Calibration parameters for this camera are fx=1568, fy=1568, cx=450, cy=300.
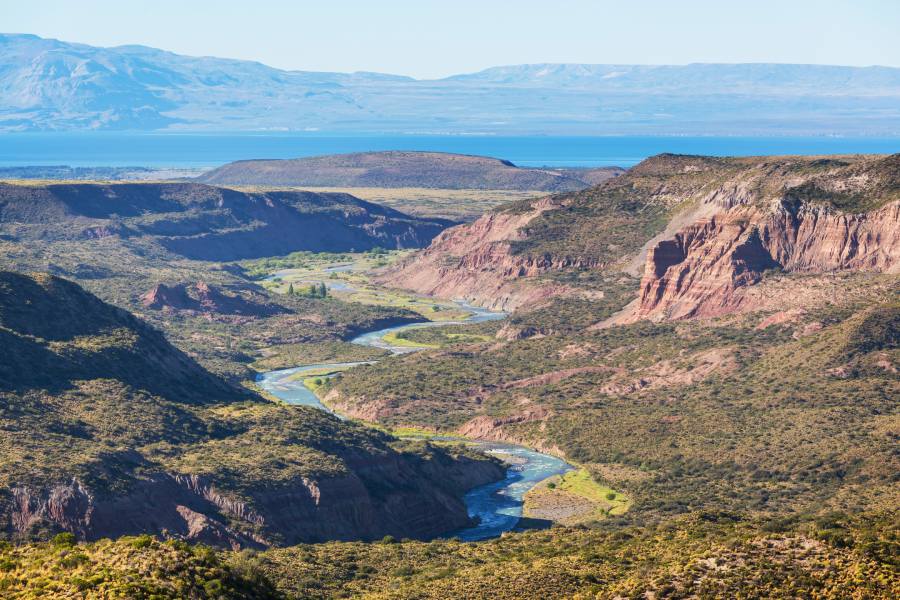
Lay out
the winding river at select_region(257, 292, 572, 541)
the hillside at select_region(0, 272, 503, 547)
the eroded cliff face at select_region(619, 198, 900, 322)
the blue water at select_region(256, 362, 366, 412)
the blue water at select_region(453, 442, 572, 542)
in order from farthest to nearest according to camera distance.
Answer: the eroded cliff face at select_region(619, 198, 900, 322) < the blue water at select_region(256, 362, 366, 412) < the winding river at select_region(257, 292, 572, 541) < the blue water at select_region(453, 442, 572, 542) < the hillside at select_region(0, 272, 503, 547)

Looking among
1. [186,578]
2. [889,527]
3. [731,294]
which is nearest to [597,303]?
[731,294]

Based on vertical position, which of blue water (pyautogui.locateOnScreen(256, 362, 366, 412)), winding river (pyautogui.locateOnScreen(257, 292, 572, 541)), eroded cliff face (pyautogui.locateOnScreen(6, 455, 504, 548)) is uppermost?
eroded cliff face (pyautogui.locateOnScreen(6, 455, 504, 548))

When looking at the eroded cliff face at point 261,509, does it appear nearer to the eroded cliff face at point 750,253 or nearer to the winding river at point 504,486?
the winding river at point 504,486

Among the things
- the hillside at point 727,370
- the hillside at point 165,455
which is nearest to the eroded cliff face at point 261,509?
the hillside at point 165,455

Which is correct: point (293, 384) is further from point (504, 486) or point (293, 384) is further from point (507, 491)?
point (507, 491)

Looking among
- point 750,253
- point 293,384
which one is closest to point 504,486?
point 293,384

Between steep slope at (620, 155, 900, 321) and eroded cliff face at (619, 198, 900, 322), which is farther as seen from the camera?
steep slope at (620, 155, 900, 321)

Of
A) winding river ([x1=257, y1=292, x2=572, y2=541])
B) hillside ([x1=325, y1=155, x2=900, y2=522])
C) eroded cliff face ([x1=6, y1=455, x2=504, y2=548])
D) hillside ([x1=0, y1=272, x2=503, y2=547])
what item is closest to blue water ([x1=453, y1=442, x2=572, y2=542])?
winding river ([x1=257, y1=292, x2=572, y2=541])

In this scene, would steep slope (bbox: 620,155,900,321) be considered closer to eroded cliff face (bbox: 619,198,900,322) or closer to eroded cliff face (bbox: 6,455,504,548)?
eroded cliff face (bbox: 619,198,900,322)

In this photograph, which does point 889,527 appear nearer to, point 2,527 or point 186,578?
point 186,578
